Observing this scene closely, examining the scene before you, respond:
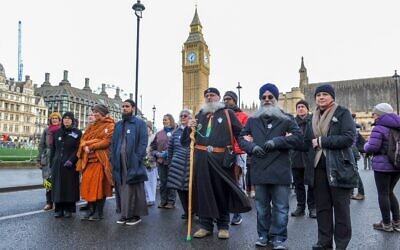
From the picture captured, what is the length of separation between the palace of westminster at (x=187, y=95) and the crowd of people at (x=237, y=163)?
76.8 metres

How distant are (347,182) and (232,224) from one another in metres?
2.58

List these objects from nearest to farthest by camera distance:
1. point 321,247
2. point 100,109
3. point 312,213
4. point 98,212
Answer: point 321,247
point 98,212
point 100,109
point 312,213

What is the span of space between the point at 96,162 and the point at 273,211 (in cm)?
356

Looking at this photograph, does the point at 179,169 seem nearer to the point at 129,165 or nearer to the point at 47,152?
the point at 129,165

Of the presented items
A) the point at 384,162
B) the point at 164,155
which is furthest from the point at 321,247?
the point at 164,155

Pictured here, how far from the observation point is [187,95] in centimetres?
10844

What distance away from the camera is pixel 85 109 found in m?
118

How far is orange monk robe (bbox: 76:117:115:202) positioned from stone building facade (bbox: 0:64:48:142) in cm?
9147

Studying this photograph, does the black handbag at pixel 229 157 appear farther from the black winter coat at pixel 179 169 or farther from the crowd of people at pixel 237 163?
the black winter coat at pixel 179 169

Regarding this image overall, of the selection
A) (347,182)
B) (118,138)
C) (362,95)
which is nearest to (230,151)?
(347,182)

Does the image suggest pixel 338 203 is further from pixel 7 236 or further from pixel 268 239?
pixel 7 236

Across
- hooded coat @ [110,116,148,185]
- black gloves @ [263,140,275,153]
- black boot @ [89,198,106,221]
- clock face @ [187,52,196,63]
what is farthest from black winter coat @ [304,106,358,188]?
clock face @ [187,52,196,63]

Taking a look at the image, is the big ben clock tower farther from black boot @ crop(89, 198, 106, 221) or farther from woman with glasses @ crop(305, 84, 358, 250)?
woman with glasses @ crop(305, 84, 358, 250)

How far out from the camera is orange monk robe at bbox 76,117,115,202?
22.1 feet
